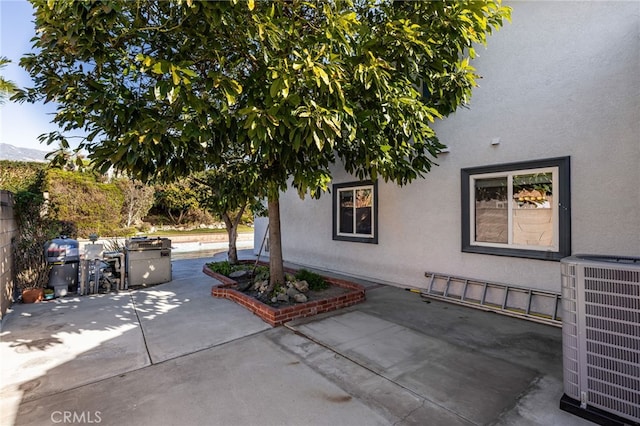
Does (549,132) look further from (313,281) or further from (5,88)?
(5,88)

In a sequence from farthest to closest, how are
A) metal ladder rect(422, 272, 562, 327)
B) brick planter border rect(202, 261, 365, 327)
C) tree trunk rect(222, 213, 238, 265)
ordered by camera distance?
tree trunk rect(222, 213, 238, 265), metal ladder rect(422, 272, 562, 327), brick planter border rect(202, 261, 365, 327)

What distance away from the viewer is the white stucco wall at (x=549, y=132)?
4180mm

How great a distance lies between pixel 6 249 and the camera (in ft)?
17.6

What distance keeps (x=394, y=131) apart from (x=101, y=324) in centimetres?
544

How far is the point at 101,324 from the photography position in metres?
4.69

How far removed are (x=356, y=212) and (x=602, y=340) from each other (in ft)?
19.8

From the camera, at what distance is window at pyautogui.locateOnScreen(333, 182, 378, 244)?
7637 millimetres

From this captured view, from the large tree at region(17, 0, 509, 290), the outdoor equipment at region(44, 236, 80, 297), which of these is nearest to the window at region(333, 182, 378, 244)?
the large tree at region(17, 0, 509, 290)

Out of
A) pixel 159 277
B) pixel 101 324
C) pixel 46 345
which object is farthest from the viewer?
pixel 159 277

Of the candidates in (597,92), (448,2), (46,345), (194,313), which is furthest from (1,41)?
(597,92)

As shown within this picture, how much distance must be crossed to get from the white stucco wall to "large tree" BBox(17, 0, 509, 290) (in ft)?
5.11

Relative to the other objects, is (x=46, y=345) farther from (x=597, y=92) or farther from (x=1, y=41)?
(x=597, y=92)

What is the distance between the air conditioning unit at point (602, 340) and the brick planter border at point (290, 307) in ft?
10.9

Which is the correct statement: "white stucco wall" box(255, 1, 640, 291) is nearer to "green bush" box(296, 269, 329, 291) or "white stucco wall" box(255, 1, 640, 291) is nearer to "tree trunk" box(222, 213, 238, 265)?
"green bush" box(296, 269, 329, 291)
